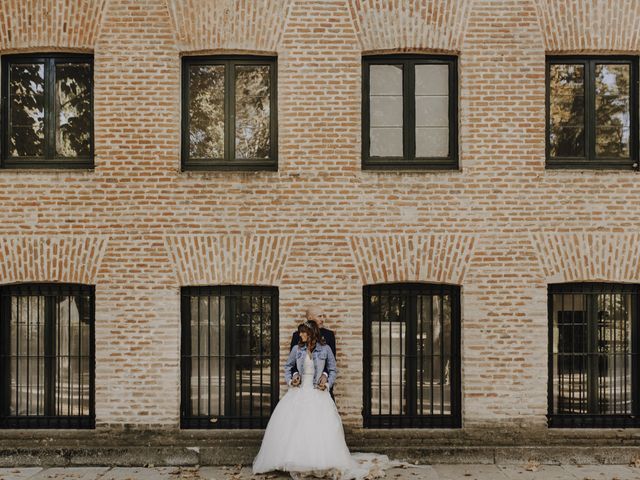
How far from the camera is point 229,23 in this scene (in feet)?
27.9

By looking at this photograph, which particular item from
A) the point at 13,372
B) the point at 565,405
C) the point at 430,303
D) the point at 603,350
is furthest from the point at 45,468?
the point at 603,350

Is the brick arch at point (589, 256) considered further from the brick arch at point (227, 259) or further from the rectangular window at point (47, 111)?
the rectangular window at point (47, 111)

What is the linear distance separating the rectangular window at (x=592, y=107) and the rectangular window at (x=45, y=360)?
273 inches

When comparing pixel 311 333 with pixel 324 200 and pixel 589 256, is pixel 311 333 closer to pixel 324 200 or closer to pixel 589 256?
pixel 324 200

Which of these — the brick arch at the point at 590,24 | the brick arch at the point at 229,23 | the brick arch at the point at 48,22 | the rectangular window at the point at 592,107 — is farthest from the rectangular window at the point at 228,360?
the brick arch at the point at 590,24

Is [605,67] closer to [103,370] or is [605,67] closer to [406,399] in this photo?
[406,399]

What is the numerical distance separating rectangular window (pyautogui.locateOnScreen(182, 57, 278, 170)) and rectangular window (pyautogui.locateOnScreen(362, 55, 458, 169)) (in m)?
1.36

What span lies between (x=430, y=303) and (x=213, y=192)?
11.0 ft

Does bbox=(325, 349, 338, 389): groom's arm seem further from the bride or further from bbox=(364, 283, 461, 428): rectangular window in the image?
bbox=(364, 283, 461, 428): rectangular window

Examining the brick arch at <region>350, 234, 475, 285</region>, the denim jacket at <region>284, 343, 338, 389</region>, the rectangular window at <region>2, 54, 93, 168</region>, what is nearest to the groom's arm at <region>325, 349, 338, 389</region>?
the denim jacket at <region>284, 343, 338, 389</region>

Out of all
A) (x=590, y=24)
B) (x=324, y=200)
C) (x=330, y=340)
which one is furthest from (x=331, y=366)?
(x=590, y=24)

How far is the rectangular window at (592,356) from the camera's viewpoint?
8758 millimetres

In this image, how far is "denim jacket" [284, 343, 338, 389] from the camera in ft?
26.0

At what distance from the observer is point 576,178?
8.62m
